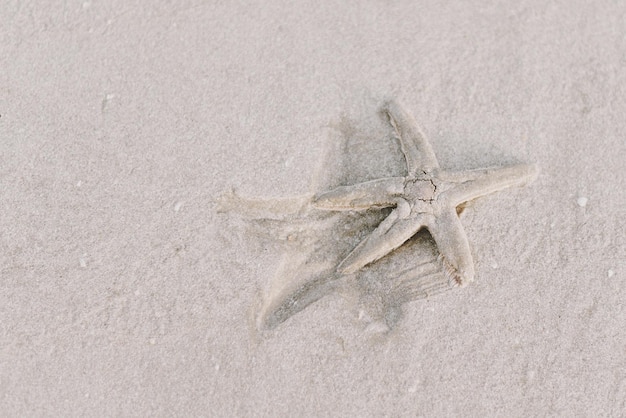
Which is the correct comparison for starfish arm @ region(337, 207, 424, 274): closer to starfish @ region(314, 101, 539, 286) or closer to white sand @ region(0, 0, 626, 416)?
starfish @ region(314, 101, 539, 286)

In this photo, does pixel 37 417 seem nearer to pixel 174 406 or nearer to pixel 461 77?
pixel 174 406

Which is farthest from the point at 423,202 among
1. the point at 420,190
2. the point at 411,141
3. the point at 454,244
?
the point at 411,141

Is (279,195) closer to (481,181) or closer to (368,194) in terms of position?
(368,194)

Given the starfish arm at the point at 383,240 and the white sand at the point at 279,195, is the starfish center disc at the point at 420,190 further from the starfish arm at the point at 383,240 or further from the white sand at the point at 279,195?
the white sand at the point at 279,195

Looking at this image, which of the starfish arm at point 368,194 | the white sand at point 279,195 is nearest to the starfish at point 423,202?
the starfish arm at point 368,194

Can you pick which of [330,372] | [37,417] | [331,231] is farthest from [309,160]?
[37,417]

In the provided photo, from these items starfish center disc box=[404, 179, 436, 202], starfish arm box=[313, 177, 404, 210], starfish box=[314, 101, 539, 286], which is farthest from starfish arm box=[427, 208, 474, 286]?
starfish arm box=[313, 177, 404, 210]
